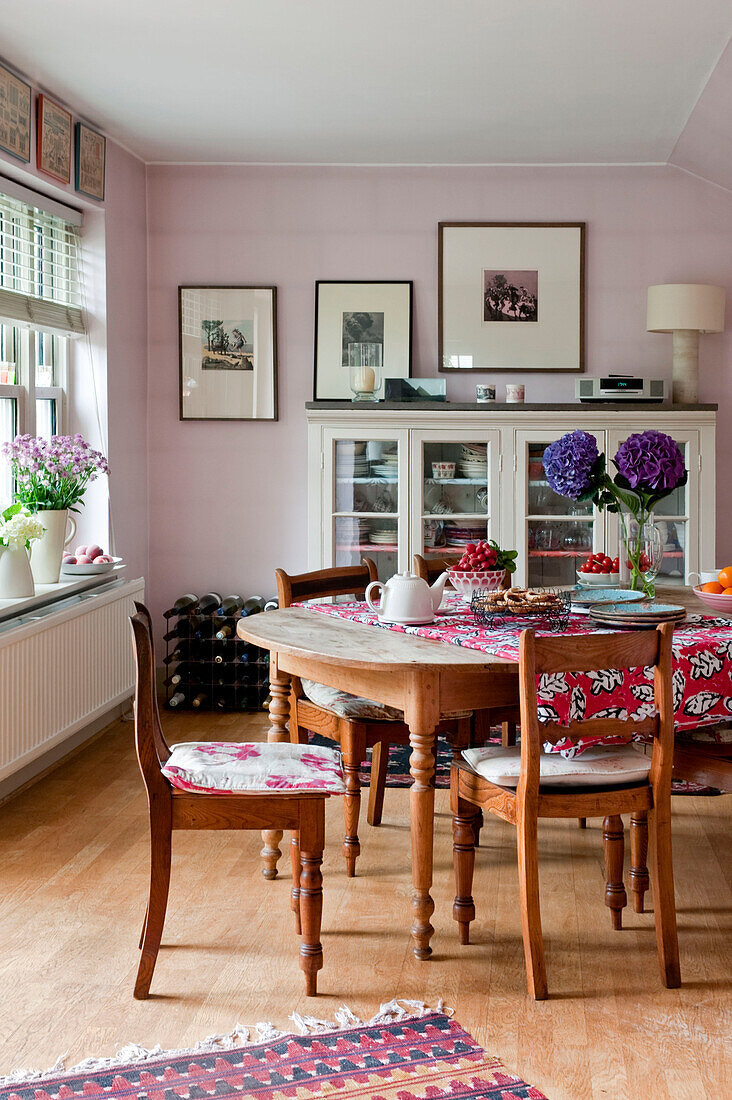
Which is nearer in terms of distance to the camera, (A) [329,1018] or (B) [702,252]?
(A) [329,1018]

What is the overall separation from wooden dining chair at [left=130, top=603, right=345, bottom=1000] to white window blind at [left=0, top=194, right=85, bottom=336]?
7.54 ft

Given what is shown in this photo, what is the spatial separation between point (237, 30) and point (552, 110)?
1470 mm

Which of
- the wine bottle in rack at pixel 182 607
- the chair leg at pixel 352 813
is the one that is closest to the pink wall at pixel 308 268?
the wine bottle in rack at pixel 182 607

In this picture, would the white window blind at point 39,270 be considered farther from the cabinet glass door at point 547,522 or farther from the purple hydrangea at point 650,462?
the purple hydrangea at point 650,462

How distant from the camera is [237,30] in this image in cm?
351

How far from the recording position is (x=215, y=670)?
5.05 metres

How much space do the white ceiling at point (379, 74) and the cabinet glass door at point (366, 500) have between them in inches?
54.4

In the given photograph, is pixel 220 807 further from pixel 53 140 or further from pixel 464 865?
pixel 53 140

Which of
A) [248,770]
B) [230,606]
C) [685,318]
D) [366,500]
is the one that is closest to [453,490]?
[366,500]

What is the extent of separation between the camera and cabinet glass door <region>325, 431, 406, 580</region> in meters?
4.86

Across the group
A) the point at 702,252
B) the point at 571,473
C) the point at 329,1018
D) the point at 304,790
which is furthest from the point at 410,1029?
the point at 702,252

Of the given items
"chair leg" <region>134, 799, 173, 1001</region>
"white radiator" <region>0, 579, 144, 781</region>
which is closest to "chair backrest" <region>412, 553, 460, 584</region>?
"white radiator" <region>0, 579, 144, 781</region>

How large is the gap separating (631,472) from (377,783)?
4.29ft

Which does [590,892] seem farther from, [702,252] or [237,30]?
[702,252]
